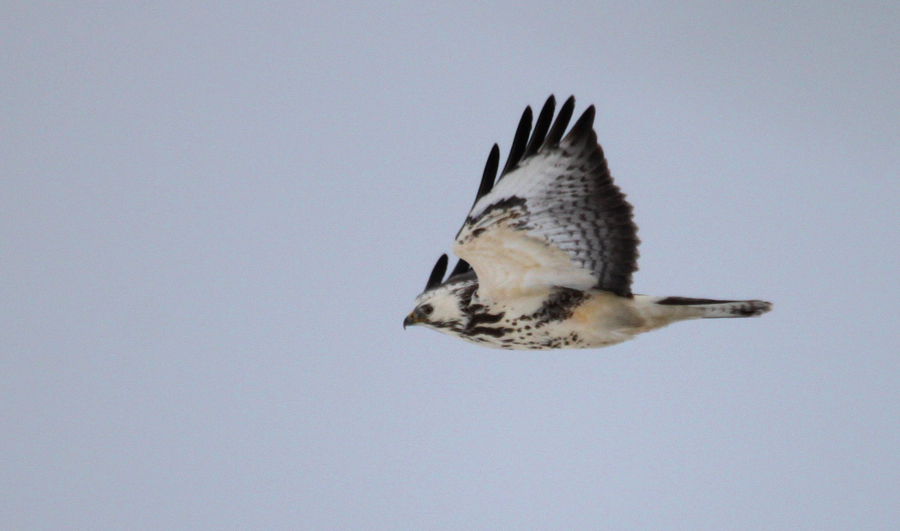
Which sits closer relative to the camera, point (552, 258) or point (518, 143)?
point (518, 143)

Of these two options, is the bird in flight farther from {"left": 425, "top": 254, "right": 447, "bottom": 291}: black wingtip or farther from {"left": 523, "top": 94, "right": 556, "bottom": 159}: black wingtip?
{"left": 425, "top": 254, "right": 447, "bottom": 291}: black wingtip

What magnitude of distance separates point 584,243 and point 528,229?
0.21 meters

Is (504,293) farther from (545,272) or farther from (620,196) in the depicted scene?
(620,196)

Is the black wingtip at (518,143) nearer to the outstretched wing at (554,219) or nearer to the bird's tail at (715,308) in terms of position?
the outstretched wing at (554,219)

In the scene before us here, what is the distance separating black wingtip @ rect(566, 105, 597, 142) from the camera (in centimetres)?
370

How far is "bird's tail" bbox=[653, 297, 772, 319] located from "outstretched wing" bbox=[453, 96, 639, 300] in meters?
0.20

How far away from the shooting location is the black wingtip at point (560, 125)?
3.70 m

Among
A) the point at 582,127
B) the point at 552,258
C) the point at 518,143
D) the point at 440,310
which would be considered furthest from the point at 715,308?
the point at 440,310

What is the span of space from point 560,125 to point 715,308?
33.1 inches

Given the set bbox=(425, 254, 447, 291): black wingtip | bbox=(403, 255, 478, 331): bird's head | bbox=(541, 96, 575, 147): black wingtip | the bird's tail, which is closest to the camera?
bbox=(541, 96, 575, 147): black wingtip

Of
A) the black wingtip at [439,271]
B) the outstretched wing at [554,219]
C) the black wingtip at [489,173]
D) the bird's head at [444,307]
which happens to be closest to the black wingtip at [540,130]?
the outstretched wing at [554,219]

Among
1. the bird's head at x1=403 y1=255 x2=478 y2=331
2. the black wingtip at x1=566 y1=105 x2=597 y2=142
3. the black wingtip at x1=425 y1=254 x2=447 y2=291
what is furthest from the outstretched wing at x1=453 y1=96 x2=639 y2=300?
the black wingtip at x1=425 y1=254 x2=447 y2=291

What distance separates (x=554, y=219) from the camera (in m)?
3.82

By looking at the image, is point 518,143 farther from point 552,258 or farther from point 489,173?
point 552,258
